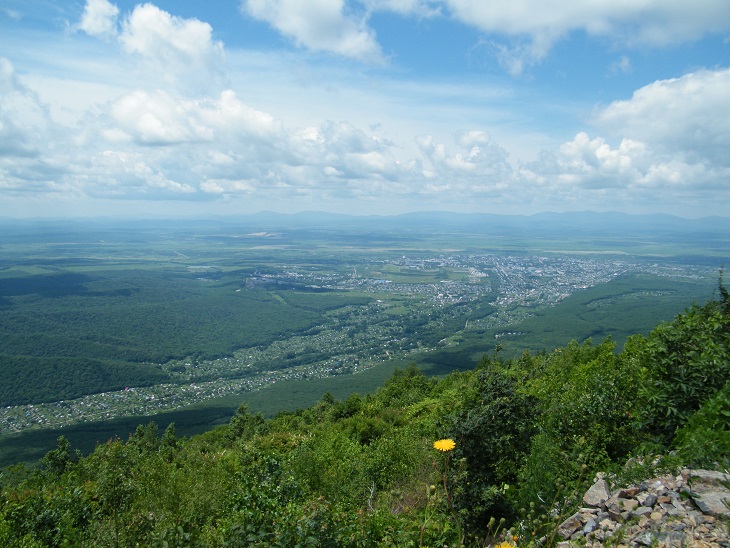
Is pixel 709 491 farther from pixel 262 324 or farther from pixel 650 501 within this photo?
pixel 262 324

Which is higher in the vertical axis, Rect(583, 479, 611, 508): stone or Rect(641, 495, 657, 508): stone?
Rect(641, 495, 657, 508): stone

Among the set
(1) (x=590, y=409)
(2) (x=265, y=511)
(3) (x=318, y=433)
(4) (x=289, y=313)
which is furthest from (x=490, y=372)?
(4) (x=289, y=313)

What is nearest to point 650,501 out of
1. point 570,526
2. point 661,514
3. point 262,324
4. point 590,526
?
point 661,514

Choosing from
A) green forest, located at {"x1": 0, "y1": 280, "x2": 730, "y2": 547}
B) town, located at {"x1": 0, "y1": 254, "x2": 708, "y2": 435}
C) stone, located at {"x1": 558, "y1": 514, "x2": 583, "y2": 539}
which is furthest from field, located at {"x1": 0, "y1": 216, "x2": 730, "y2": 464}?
stone, located at {"x1": 558, "y1": 514, "x2": 583, "y2": 539}

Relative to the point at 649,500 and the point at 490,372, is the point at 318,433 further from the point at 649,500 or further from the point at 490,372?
the point at 649,500

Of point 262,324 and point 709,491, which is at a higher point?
point 709,491

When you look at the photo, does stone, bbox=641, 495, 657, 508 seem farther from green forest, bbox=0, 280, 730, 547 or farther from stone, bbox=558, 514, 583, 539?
stone, bbox=558, 514, 583, 539
